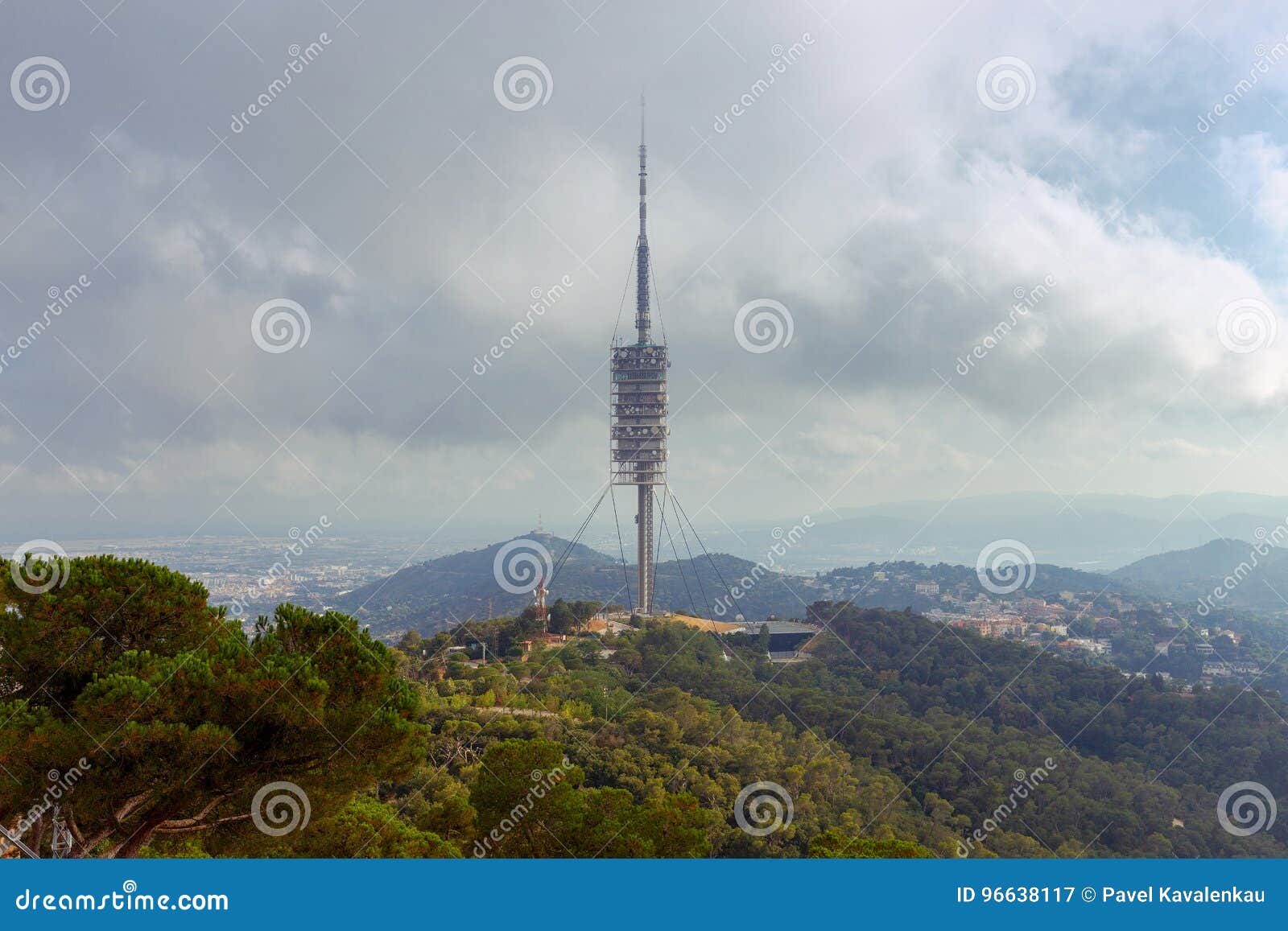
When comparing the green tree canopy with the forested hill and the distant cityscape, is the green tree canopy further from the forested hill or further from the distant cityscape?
the forested hill

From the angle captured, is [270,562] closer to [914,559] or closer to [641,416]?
[641,416]

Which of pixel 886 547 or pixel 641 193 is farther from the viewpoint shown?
pixel 886 547

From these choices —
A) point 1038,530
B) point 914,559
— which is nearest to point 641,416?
point 914,559

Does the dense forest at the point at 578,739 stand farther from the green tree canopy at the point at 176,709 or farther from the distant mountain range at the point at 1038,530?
the distant mountain range at the point at 1038,530

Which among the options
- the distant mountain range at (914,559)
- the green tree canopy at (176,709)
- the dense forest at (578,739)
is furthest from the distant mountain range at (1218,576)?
the green tree canopy at (176,709)

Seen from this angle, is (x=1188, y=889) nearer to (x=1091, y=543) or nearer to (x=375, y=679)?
(x=375, y=679)

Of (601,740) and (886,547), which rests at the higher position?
(886,547)

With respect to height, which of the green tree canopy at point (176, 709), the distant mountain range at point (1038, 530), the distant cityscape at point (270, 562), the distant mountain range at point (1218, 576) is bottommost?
the green tree canopy at point (176, 709)

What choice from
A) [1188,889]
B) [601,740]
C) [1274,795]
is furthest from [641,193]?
[1188,889]
